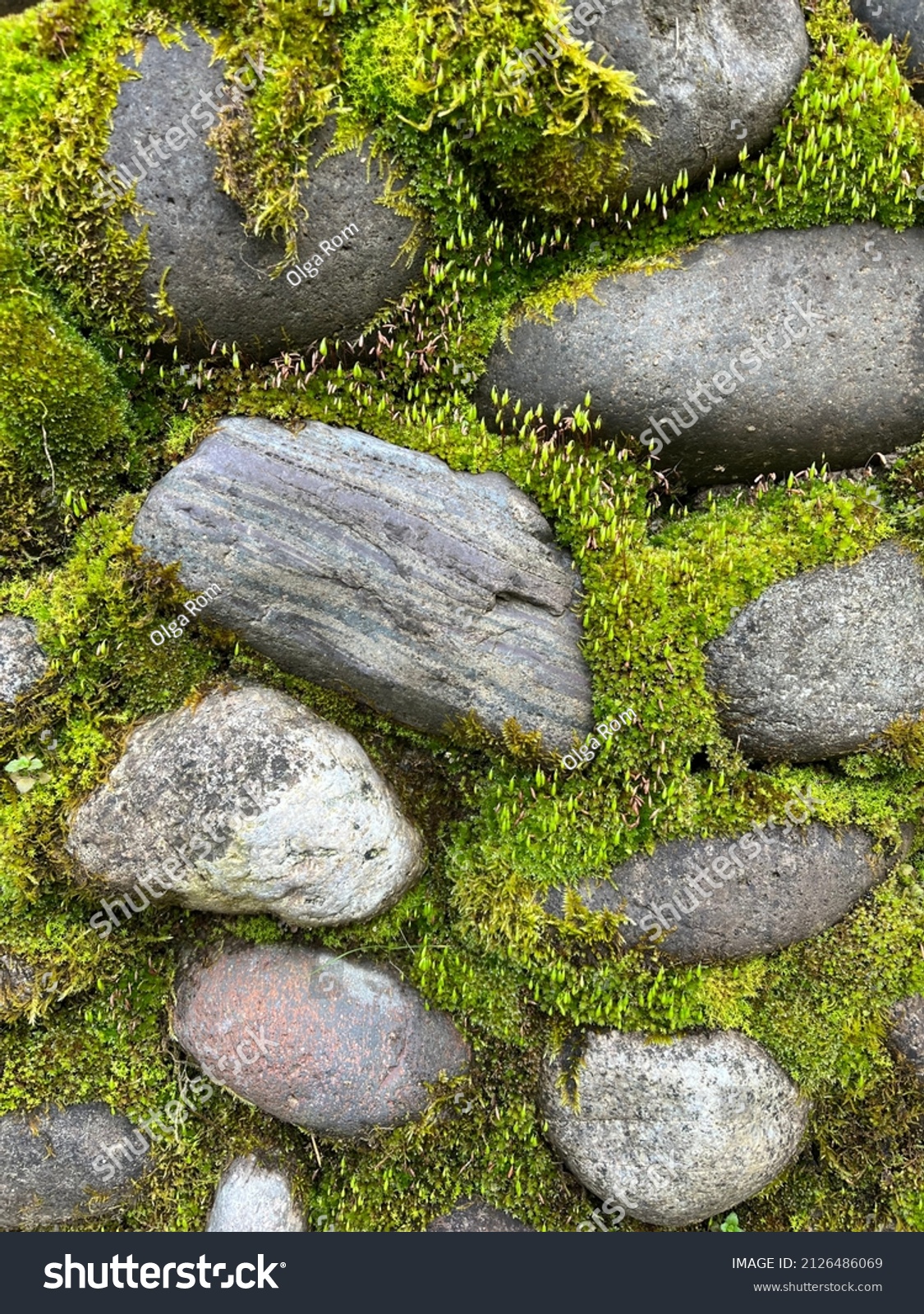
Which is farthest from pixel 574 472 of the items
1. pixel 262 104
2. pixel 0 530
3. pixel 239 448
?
pixel 0 530

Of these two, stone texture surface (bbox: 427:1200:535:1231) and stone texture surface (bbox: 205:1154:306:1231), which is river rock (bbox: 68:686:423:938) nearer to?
stone texture surface (bbox: 205:1154:306:1231)

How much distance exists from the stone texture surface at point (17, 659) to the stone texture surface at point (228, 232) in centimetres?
162

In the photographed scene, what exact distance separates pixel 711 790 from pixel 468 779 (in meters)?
1.24

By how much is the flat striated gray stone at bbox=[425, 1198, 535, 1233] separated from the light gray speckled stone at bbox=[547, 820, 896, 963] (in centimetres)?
168

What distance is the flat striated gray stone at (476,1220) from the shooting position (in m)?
4.35

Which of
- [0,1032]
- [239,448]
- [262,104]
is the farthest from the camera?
[0,1032]

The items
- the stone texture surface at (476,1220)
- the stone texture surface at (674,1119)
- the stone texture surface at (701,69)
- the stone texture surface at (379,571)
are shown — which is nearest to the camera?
the stone texture surface at (701,69)

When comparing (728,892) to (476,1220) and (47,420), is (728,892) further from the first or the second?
(47,420)

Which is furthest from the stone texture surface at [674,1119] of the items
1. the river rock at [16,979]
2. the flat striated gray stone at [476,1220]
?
the river rock at [16,979]

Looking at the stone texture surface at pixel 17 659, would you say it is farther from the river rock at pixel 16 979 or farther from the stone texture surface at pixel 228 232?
the stone texture surface at pixel 228 232

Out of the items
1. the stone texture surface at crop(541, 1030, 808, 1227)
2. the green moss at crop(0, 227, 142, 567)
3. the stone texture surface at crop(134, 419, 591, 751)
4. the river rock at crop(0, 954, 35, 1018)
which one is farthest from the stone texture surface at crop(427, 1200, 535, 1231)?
the green moss at crop(0, 227, 142, 567)

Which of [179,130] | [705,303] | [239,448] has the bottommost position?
[239,448]
